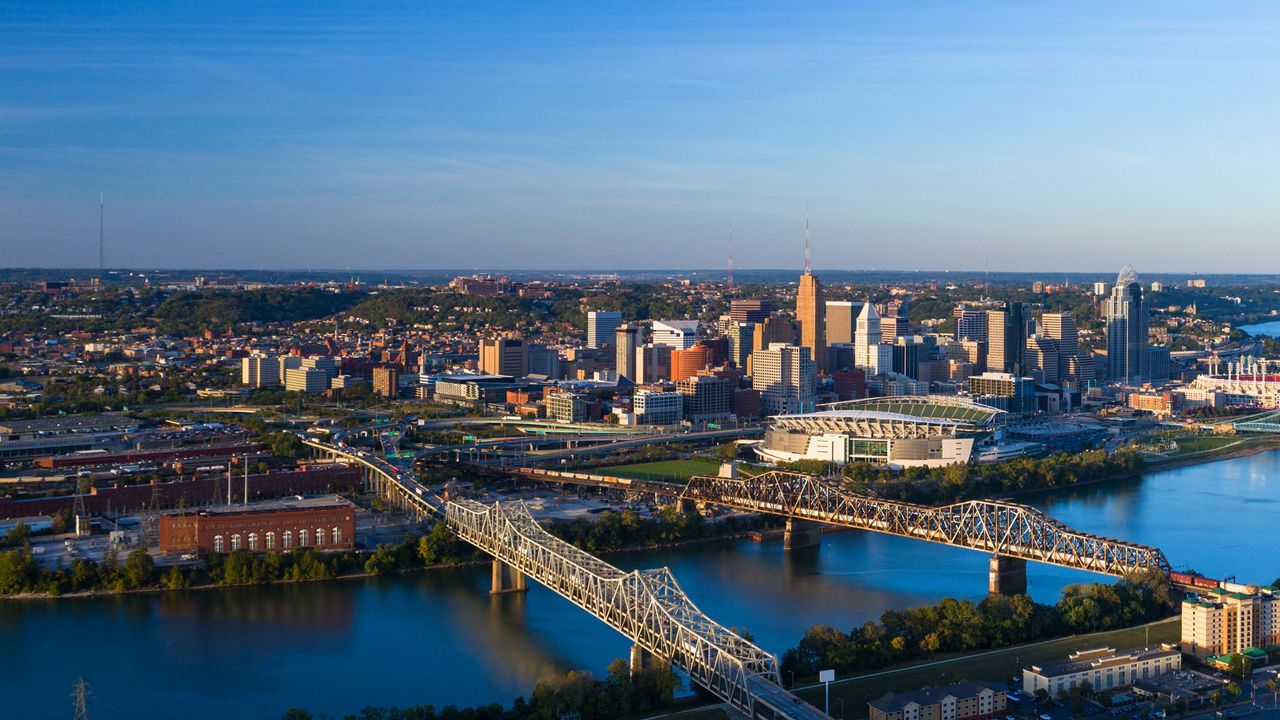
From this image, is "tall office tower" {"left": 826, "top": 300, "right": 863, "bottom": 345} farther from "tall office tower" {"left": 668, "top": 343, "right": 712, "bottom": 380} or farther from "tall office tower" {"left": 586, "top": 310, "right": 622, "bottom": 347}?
"tall office tower" {"left": 668, "top": 343, "right": 712, "bottom": 380}

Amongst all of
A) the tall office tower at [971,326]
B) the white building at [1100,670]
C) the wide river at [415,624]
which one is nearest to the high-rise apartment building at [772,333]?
→ the tall office tower at [971,326]

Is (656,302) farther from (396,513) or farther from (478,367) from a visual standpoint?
(396,513)

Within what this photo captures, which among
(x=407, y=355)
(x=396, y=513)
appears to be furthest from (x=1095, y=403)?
(x=396, y=513)

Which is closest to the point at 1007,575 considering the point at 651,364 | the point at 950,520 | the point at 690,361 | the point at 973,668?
the point at 950,520

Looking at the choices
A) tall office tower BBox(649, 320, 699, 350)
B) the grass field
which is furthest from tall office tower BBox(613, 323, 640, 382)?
the grass field

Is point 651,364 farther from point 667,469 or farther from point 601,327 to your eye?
point 667,469

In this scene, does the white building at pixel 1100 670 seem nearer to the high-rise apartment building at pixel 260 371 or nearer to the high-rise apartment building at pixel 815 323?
the high-rise apartment building at pixel 815 323
